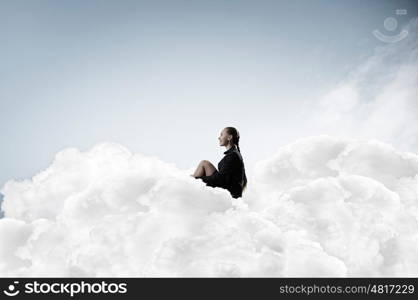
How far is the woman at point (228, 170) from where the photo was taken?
2807 mm

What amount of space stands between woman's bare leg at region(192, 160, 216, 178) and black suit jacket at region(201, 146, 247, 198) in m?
0.06

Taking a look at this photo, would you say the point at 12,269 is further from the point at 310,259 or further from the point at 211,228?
the point at 310,259

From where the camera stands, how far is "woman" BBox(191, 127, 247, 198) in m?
2.81

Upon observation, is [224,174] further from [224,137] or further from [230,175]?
[224,137]

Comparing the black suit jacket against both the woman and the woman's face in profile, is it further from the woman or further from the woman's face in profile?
the woman's face in profile

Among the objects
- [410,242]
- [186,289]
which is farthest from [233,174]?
[410,242]

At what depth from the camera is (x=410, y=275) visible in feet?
9.02

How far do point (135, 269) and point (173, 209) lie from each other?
440 mm

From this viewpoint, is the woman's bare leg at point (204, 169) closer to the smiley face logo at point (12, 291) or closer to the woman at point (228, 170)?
the woman at point (228, 170)

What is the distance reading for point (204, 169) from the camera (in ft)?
9.69

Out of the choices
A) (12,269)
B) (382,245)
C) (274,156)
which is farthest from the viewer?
(274,156)

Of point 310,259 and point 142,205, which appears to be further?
point 142,205

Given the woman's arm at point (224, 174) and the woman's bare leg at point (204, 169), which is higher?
the woman's bare leg at point (204, 169)

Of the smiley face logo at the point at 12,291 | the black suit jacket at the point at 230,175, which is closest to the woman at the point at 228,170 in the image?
the black suit jacket at the point at 230,175
